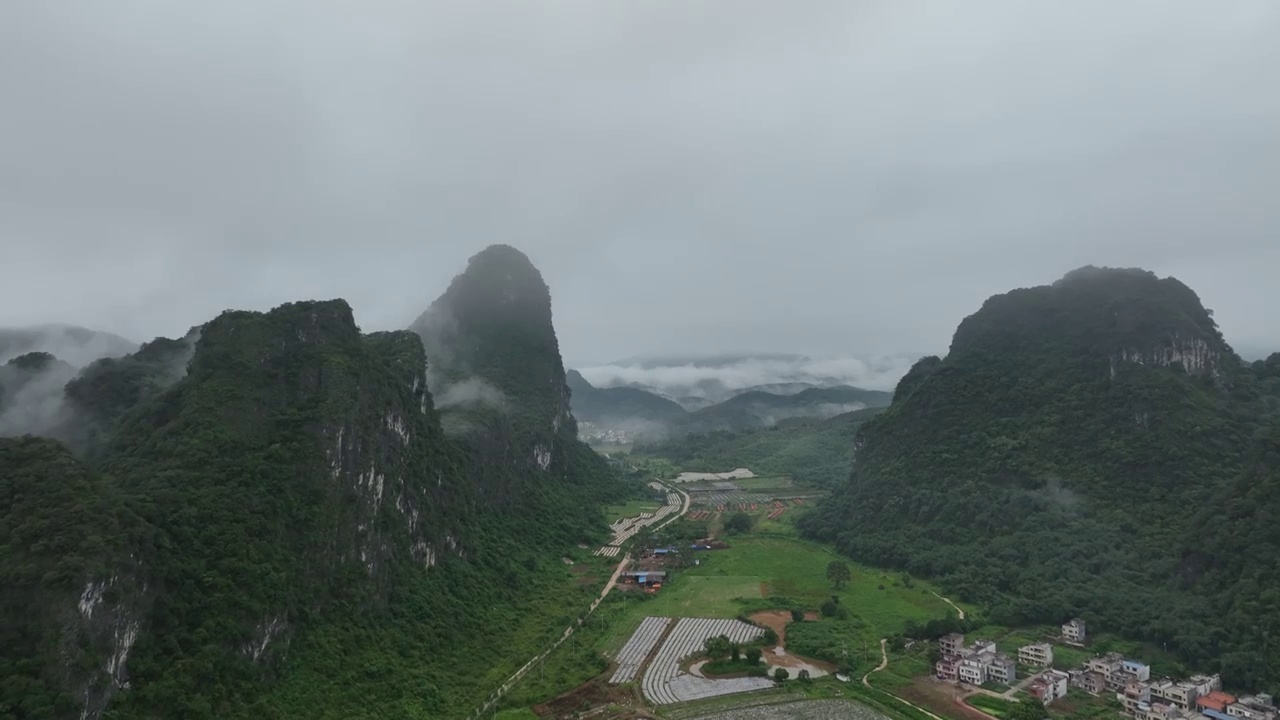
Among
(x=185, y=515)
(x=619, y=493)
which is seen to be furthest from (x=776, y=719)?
(x=619, y=493)

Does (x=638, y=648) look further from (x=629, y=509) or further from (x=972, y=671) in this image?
(x=629, y=509)

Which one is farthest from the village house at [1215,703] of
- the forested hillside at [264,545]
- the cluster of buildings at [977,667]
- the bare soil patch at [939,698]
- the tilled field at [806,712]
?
the forested hillside at [264,545]

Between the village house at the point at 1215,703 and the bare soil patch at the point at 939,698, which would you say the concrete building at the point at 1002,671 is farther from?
the village house at the point at 1215,703

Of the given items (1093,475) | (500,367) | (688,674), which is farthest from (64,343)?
(1093,475)

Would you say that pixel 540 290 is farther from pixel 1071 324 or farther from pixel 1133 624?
pixel 1133 624

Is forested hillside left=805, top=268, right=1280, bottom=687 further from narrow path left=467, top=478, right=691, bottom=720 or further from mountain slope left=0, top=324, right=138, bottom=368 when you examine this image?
mountain slope left=0, top=324, right=138, bottom=368

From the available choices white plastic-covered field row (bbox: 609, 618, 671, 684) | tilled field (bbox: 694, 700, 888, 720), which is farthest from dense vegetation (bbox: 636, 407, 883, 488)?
tilled field (bbox: 694, 700, 888, 720)

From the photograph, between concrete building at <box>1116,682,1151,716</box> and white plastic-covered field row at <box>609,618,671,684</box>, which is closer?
concrete building at <box>1116,682,1151,716</box>

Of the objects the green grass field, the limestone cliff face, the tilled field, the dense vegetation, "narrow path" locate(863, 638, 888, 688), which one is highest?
the limestone cliff face
